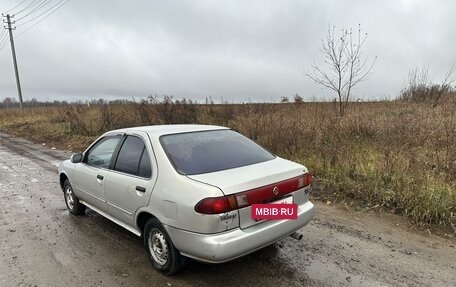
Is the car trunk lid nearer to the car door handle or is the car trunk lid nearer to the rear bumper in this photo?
the rear bumper

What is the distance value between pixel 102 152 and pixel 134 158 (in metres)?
1.00

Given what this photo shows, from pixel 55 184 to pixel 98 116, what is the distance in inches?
405

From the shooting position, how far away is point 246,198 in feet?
9.93

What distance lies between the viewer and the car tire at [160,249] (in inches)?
130

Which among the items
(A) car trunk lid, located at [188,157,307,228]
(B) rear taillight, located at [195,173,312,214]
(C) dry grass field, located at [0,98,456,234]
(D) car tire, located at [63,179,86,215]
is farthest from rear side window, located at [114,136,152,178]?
(C) dry grass field, located at [0,98,456,234]

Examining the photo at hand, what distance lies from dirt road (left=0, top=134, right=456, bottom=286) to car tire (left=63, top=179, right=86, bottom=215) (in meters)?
0.13

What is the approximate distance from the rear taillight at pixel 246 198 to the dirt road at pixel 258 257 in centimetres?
83

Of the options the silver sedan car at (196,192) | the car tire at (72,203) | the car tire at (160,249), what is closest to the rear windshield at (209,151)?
the silver sedan car at (196,192)

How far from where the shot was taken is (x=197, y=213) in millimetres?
2916

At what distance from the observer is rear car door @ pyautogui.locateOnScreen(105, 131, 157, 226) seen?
11.5 ft

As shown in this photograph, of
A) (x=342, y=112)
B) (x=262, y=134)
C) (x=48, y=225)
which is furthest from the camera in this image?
(x=342, y=112)

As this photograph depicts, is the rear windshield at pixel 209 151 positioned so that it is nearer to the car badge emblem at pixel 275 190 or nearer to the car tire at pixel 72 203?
the car badge emblem at pixel 275 190

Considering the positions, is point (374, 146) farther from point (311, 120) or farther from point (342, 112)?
point (342, 112)

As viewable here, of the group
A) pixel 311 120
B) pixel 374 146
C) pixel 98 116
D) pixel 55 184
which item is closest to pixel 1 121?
pixel 98 116
